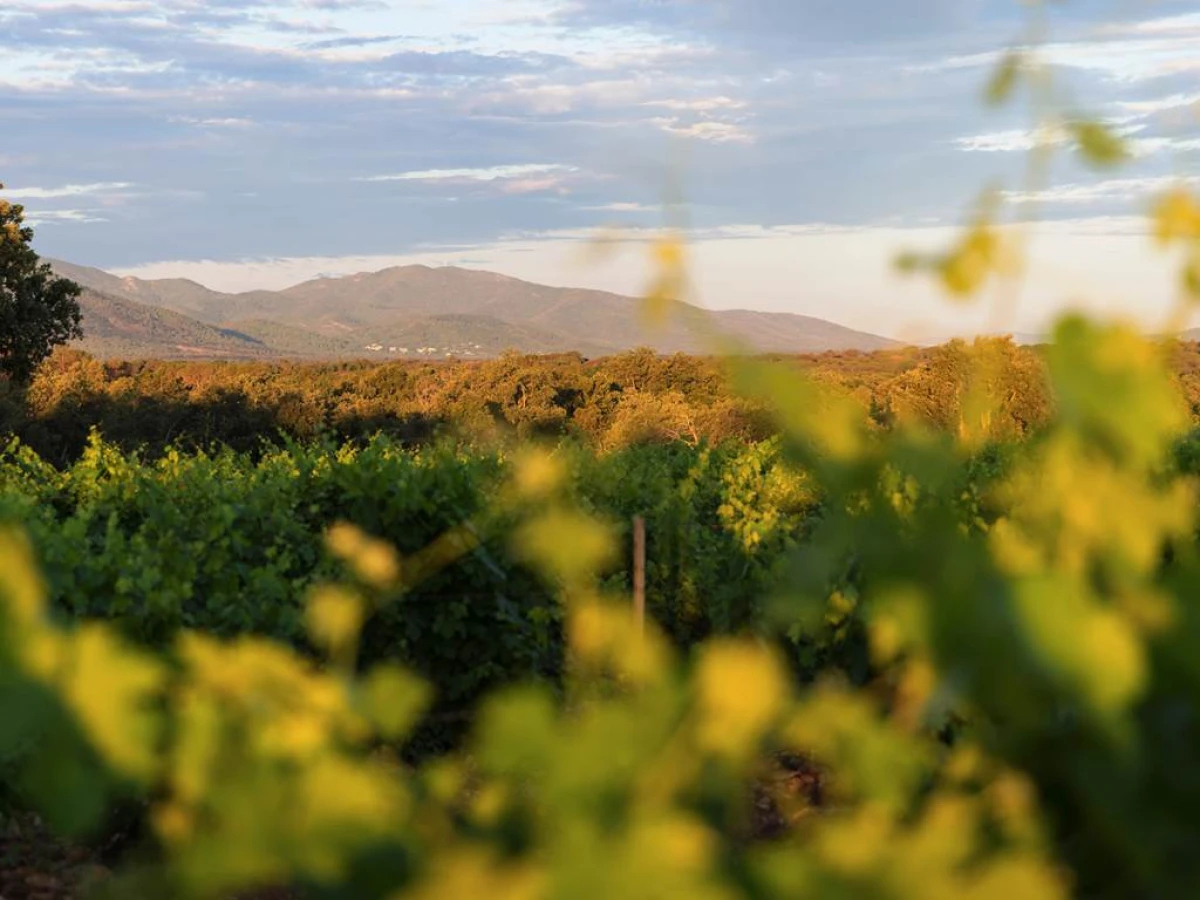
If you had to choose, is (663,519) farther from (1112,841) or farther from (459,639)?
(1112,841)

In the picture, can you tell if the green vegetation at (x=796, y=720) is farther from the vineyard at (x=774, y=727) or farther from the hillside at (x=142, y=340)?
the hillside at (x=142, y=340)

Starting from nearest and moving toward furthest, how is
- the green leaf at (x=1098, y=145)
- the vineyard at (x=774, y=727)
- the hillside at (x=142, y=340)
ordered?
1. the vineyard at (x=774, y=727)
2. the green leaf at (x=1098, y=145)
3. the hillside at (x=142, y=340)

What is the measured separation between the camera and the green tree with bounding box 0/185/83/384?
33844 mm

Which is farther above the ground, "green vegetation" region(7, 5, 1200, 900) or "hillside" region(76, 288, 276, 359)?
"hillside" region(76, 288, 276, 359)

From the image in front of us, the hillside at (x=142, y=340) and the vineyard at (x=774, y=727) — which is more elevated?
the hillside at (x=142, y=340)

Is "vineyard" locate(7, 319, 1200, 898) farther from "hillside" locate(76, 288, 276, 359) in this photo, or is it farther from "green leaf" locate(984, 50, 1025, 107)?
"hillside" locate(76, 288, 276, 359)

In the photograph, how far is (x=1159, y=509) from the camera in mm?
1251

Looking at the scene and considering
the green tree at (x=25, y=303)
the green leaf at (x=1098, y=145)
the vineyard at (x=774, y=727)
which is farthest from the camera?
the green tree at (x=25, y=303)

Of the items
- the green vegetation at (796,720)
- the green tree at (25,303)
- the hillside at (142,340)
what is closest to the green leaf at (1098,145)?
the green vegetation at (796,720)

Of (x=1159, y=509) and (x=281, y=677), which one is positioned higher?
(x=1159, y=509)

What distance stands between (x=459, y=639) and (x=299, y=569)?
1000mm

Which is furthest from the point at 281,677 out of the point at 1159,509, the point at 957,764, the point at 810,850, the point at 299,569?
the point at 299,569

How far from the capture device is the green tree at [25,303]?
33844 millimetres

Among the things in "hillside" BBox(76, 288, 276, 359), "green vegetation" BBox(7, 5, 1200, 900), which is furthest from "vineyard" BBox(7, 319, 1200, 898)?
"hillside" BBox(76, 288, 276, 359)
